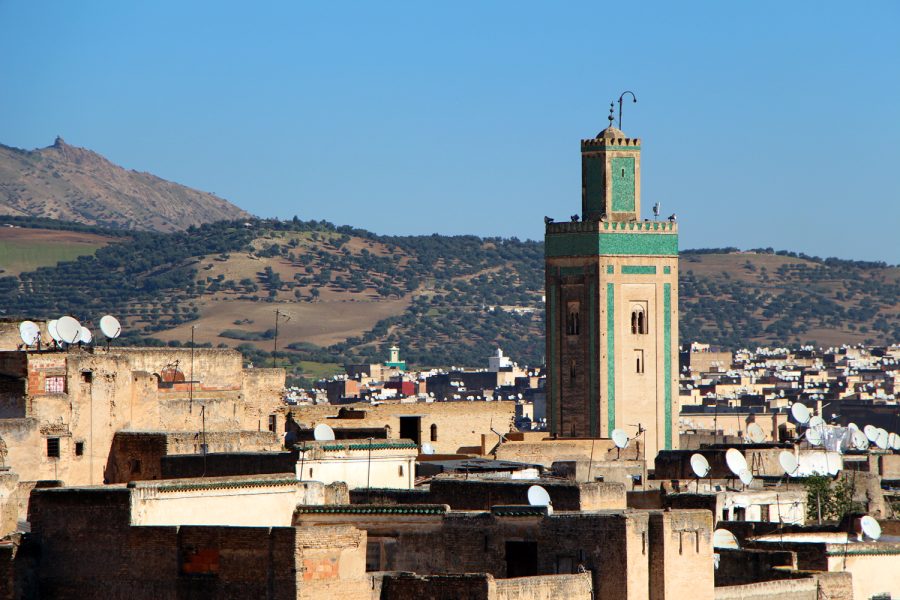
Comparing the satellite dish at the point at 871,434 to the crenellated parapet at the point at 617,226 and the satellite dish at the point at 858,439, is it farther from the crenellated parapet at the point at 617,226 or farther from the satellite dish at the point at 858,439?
the crenellated parapet at the point at 617,226

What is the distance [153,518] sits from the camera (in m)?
21.8

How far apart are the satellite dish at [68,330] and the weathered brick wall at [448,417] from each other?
7.28 metres

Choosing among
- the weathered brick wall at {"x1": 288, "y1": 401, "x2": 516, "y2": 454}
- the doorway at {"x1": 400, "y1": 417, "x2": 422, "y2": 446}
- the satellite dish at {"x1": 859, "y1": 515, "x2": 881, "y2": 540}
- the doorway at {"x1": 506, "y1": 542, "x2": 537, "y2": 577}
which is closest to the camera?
the doorway at {"x1": 506, "y1": 542, "x2": 537, "y2": 577}

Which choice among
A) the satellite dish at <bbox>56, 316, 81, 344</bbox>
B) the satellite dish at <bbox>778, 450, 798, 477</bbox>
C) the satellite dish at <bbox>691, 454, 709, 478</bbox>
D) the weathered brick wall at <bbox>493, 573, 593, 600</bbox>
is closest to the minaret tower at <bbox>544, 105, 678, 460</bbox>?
the satellite dish at <bbox>778, 450, 798, 477</bbox>

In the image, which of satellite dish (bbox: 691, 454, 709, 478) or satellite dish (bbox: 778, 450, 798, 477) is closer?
satellite dish (bbox: 691, 454, 709, 478)

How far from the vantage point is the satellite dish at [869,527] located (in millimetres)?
27562

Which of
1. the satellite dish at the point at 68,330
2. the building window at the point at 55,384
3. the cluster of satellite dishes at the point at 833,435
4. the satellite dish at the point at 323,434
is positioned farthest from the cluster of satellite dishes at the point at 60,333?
the cluster of satellite dishes at the point at 833,435

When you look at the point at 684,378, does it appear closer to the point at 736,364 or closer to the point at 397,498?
the point at 736,364

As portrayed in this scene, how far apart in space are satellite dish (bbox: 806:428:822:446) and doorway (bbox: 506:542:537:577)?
64.8 ft

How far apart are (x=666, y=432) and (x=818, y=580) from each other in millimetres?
30336

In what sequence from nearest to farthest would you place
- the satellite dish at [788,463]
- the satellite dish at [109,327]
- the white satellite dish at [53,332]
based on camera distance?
the white satellite dish at [53,332]
the satellite dish at [788,463]
the satellite dish at [109,327]

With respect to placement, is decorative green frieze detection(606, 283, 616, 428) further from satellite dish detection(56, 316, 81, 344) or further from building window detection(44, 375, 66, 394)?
building window detection(44, 375, 66, 394)

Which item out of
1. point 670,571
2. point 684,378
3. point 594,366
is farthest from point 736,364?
Result: point 670,571

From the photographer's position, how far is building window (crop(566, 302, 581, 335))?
55.8 m
